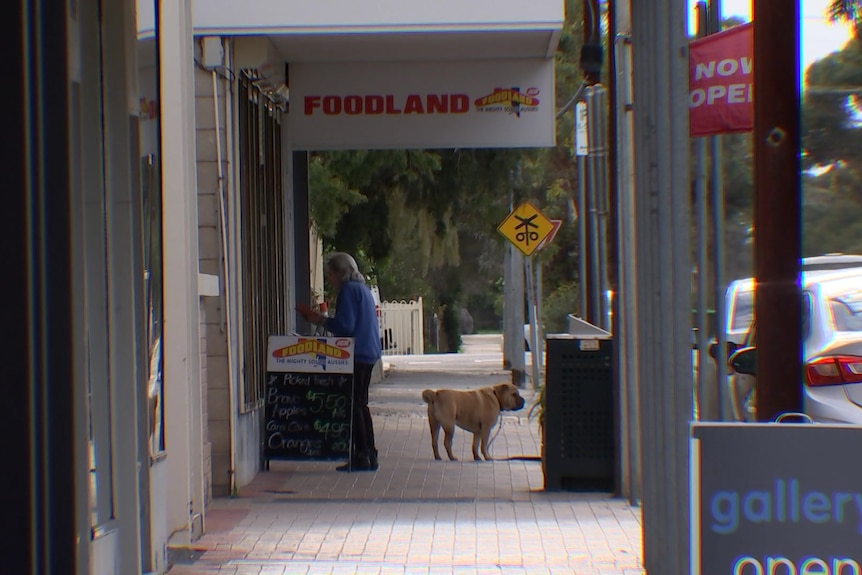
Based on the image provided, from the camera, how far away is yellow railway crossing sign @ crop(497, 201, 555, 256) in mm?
16438

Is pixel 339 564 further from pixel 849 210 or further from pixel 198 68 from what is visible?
pixel 849 210

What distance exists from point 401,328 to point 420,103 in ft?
71.2

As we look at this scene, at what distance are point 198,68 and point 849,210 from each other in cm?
651

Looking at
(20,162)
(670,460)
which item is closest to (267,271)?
(670,460)

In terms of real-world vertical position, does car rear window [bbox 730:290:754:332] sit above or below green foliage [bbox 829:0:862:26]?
below

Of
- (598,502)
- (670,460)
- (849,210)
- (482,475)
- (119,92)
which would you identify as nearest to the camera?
(670,460)

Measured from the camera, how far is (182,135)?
6.13 meters

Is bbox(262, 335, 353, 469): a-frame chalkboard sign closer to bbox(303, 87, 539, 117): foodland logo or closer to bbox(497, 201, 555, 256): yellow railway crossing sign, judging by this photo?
bbox(303, 87, 539, 117): foodland logo

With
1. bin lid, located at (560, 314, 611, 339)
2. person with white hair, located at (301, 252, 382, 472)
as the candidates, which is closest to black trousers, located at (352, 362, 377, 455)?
person with white hair, located at (301, 252, 382, 472)

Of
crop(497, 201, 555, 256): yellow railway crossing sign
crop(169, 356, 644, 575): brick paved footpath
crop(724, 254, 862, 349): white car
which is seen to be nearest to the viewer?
crop(169, 356, 644, 575): brick paved footpath

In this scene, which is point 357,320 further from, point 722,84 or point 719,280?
point 722,84

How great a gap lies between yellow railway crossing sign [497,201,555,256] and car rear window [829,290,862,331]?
919cm

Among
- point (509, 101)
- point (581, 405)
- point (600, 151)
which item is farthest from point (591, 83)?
point (581, 405)

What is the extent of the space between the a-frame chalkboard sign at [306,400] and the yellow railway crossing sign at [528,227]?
779 centimetres
